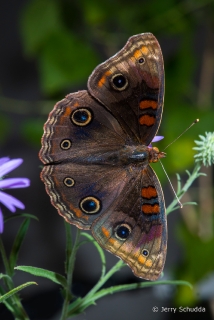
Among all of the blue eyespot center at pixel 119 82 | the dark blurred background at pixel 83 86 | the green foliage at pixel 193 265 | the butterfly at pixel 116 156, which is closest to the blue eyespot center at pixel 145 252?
the butterfly at pixel 116 156

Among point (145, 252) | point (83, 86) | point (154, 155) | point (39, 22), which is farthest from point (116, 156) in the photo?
point (83, 86)

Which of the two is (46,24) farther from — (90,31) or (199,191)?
(199,191)

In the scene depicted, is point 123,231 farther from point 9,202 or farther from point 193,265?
point 193,265

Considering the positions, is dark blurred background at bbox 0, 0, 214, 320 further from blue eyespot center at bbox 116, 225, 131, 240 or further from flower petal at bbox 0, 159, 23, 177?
flower petal at bbox 0, 159, 23, 177

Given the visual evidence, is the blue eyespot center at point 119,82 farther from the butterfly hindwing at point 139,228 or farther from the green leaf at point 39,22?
the green leaf at point 39,22

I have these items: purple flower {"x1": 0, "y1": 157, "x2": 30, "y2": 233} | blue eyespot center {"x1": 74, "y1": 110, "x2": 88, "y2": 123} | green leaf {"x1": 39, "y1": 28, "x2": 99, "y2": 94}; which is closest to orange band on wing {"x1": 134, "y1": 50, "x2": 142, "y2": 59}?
blue eyespot center {"x1": 74, "y1": 110, "x2": 88, "y2": 123}

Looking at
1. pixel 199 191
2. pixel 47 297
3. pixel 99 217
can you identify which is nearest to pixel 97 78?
pixel 99 217
